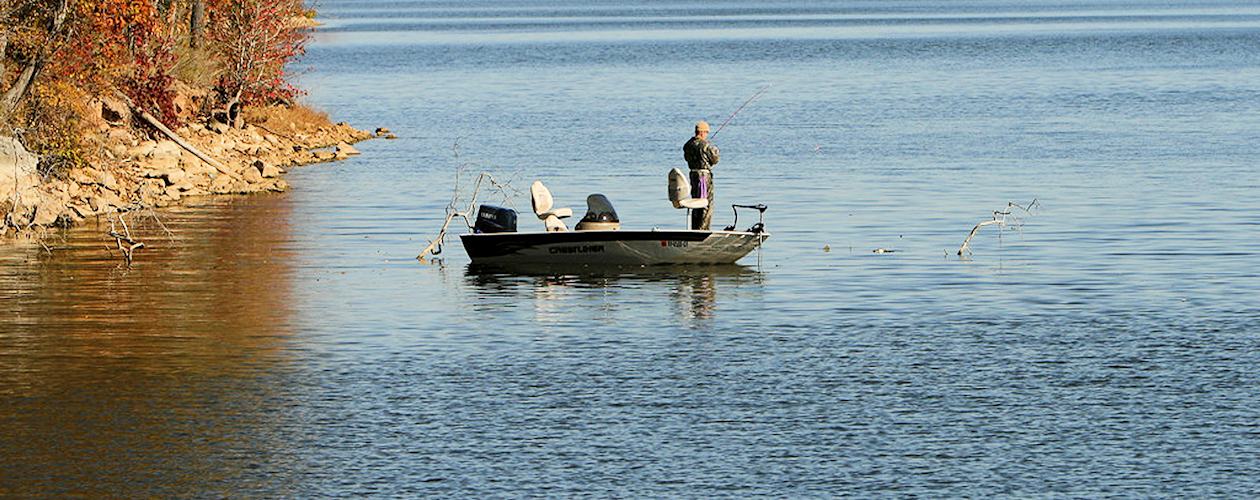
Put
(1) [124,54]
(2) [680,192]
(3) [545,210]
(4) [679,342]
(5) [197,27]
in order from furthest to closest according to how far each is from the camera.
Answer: (5) [197,27]
(1) [124,54]
(3) [545,210]
(2) [680,192]
(4) [679,342]

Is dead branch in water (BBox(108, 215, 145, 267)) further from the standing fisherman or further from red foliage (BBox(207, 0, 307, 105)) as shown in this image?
red foliage (BBox(207, 0, 307, 105))

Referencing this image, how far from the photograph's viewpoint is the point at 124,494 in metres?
18.4

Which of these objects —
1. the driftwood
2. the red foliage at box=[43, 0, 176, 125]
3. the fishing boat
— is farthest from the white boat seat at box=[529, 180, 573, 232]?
the driftwood

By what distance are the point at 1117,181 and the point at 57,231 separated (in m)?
24.7

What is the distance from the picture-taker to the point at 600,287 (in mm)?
32031

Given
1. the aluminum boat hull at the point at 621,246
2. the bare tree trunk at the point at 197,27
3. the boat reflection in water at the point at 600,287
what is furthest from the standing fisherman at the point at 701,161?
the bare tree trunk at the point at 197,27

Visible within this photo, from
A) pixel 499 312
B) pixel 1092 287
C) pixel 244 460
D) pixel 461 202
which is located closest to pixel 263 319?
pixel 499 312

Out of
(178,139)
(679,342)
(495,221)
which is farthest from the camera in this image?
(178,139)

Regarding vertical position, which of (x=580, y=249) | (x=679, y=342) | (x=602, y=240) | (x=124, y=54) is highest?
(x=124, y=54)

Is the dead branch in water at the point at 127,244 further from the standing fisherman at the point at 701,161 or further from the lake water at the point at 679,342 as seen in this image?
the standing fisherman at the point at 701,161

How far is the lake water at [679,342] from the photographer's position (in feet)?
64.0

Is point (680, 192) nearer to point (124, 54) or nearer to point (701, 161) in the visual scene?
point (701, 161)

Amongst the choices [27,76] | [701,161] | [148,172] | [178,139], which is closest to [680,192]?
[701,161]

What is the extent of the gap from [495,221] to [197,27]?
29.6 metres
